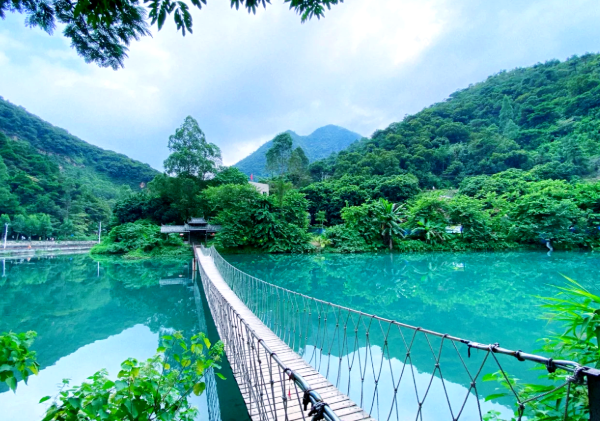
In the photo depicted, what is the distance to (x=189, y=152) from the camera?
17141 millimetres

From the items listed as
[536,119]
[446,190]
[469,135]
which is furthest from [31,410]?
[536,119]

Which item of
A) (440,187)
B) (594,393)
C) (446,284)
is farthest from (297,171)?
(594,393)

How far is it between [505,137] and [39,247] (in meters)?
40.4

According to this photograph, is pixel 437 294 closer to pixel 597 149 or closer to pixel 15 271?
pixel 15 271

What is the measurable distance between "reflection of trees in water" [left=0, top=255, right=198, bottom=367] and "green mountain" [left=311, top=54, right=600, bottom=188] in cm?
1971

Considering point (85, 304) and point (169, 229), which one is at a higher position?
point (169, 229)

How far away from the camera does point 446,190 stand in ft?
77.0

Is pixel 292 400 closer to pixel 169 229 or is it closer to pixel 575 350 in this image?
pixel 575 350

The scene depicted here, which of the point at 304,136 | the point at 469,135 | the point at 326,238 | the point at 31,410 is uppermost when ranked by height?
the point at 304,136

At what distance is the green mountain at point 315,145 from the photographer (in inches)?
2053

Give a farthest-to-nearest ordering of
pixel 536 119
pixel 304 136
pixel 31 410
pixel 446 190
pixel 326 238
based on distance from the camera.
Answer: pixel 304 136, pixel 536 119, pixel 446 190, pixel 326 238, pixel 31 410

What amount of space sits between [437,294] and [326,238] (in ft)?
27.5

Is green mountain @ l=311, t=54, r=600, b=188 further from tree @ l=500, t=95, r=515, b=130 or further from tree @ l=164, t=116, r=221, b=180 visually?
tree @ l=164, t=116, r=221, b=180

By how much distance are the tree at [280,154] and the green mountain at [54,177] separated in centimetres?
1516
